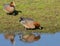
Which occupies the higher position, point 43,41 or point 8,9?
point 43,41

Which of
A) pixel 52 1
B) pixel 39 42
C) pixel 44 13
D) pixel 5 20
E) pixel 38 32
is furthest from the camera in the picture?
pixel 52 1

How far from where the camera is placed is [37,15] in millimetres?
16969

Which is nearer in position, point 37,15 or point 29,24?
point 29,24

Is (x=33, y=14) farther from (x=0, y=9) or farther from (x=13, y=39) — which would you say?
(x=13, y=39)

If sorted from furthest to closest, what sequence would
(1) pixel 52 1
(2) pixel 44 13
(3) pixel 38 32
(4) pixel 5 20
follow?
1. (1) pixel 52 1
2. (2) pixel 44 13
3. (4) pixel 5 20
4. (3) pixel 38 32

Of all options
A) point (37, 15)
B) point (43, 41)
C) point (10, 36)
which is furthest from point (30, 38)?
point (37, 15)

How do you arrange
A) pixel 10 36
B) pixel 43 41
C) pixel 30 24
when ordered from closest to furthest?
pixel 43 41 → pixel 10 36 → pixel 30 24

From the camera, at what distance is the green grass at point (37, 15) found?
15.1m

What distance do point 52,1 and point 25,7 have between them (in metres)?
1.96

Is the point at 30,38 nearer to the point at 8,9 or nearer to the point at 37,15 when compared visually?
the point at 37,15

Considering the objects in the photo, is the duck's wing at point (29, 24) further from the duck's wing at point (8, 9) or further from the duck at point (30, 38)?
the duck's wing at point (8, 9)

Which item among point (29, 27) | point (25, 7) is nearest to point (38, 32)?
point (29, 27)

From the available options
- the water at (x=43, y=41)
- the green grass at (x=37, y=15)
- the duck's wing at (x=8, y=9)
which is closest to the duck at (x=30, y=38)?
the water at (x=43, y=41)

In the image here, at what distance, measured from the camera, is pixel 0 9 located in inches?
712
